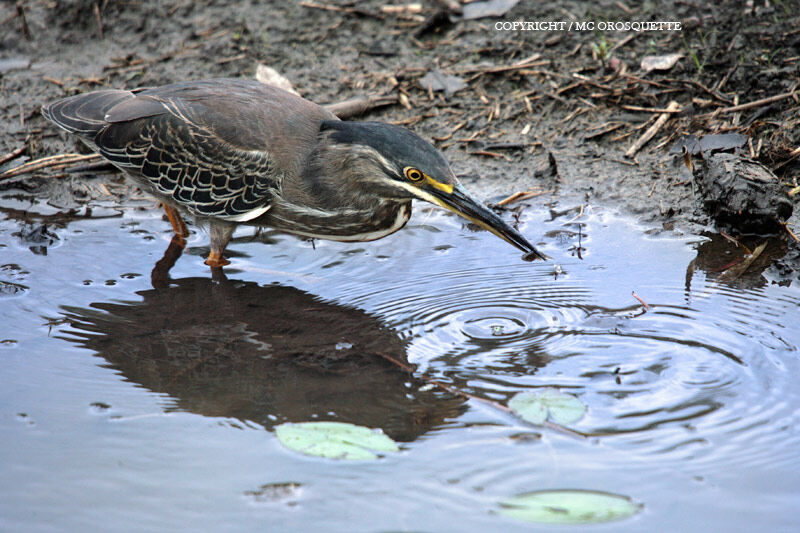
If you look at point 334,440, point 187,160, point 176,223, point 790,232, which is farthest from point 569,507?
point 176,223

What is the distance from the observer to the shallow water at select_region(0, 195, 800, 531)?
2938mm

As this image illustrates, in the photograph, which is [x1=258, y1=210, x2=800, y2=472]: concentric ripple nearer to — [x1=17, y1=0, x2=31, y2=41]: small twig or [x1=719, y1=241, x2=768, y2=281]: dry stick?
[x1=719, y1=241, x2=768, y2=281]: dry stick

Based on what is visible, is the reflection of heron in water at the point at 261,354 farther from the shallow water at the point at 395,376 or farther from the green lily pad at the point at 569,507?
the green lily pad at the point at 569,507

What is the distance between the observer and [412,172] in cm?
431

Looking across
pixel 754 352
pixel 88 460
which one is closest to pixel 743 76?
pixel 754 352

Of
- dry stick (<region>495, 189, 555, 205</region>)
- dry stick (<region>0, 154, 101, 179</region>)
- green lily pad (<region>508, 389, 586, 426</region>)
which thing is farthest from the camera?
dry stick (<region>0, 154, 101, 179</region>)

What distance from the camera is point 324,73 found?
6.97 m

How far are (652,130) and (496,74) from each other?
4.94 feet

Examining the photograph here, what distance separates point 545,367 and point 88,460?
6.76ft

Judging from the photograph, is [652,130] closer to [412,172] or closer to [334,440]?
[412,172]

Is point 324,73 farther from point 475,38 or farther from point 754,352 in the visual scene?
point 754,352

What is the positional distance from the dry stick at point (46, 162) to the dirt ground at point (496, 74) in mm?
90

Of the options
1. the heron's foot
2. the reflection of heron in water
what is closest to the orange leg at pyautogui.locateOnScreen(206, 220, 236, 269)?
the heron's foot

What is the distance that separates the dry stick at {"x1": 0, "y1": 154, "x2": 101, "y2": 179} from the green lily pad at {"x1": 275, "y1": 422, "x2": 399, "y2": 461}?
12.2 feet
